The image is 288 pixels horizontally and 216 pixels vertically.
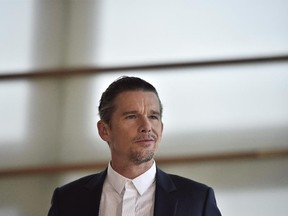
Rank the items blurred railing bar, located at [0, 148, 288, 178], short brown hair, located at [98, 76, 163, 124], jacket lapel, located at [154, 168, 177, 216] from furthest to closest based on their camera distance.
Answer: blurred railing bar, located at [0, 148, 288, 178]
short brown hair, located at [98, 76, 163, 124]
jacket lapel, located at [154, 168, 177, 216]

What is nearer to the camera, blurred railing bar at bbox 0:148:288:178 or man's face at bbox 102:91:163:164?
man's face at bbox 102:91:163:164

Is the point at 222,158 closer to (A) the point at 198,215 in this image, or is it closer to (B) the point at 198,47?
(B) the point at 198,47

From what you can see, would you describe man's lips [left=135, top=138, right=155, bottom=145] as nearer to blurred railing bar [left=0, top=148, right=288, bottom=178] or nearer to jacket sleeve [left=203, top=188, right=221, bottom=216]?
jacket sleeve [left=203, top=188, right=221, bottom=216]

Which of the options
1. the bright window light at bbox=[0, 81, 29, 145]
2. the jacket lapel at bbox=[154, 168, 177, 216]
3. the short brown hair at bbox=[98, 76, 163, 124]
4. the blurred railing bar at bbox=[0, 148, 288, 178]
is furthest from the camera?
the bright window light at bbox=[0, 81, 29, 145]

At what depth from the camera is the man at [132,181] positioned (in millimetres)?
979

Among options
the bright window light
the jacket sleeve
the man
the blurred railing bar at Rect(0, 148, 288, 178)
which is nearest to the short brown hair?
the man

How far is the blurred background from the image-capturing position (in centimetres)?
156

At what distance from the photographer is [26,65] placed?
1.73 meters

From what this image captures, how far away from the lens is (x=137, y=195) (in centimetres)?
101

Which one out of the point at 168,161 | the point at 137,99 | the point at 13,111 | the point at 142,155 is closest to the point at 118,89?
the point at 137,99

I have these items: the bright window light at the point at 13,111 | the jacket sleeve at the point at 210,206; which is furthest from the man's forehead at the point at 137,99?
the bright window light at the point at 13,111

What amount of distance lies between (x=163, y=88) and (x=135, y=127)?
0.65 m

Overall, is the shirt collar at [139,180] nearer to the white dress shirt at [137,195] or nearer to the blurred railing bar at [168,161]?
the white dress shirt at [137,195]

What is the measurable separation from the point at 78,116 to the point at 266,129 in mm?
674
